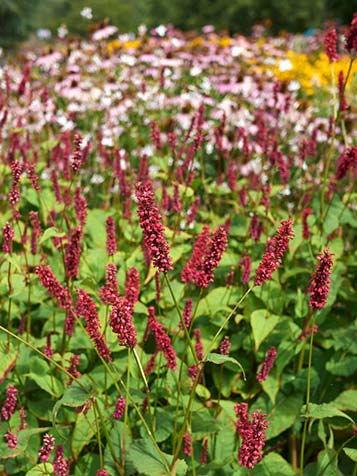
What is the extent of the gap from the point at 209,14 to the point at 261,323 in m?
30.3

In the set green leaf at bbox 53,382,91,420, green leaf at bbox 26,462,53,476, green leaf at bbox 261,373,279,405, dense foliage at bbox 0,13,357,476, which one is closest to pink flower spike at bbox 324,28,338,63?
dense foliage at bbox 0,13,357,476

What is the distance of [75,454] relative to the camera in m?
2.21

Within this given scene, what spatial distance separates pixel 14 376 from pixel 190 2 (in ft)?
104

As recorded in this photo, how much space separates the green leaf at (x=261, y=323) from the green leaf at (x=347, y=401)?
401 mm

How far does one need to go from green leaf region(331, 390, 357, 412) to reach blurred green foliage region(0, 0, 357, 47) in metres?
25.6

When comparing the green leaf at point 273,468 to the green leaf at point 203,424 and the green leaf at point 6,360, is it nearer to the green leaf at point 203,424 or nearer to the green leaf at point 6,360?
the green leaf at point 203,424

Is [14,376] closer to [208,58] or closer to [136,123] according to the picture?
[136,123]

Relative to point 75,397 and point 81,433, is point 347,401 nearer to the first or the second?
point 81,433

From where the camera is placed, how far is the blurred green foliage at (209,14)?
27.8 metres

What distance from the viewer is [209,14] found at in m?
30.4

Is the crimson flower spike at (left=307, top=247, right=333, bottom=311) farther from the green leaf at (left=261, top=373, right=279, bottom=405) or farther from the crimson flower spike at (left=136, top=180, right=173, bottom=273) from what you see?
the green leaf at (left=261, top=373, right=279, bottom=405)

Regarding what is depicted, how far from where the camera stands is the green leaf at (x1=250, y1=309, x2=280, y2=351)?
8.21 feet

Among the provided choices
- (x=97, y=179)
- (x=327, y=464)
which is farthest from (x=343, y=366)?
(x=97, y=179)

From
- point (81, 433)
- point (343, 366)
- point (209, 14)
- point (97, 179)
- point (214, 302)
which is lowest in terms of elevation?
point (81, 433)
